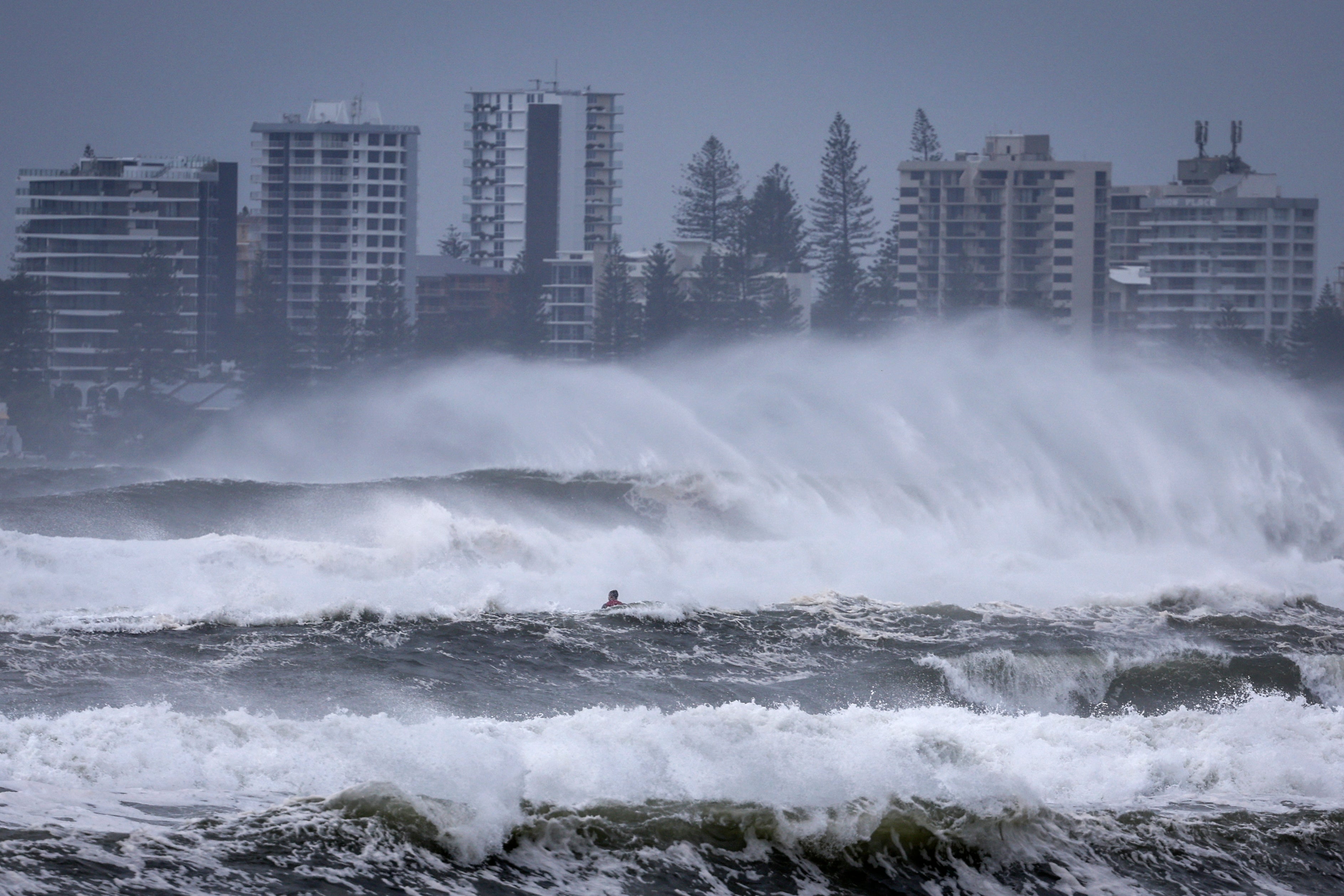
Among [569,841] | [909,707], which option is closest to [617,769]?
[569,841]

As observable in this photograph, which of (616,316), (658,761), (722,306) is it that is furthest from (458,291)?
(658,761)

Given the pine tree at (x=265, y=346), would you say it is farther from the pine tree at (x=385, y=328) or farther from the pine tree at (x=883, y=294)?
the pine tree at (x=883, y=294)

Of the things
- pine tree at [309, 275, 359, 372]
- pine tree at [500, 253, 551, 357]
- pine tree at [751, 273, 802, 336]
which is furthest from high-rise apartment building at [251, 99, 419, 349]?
pine tree at [751, 273, 802, 336]

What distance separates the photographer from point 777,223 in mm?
104750

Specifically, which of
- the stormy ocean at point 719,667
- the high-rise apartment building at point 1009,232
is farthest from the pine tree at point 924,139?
the stormy ocean at point 719,667

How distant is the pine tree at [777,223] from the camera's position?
103 metres

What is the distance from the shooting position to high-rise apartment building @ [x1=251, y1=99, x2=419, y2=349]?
11394cm

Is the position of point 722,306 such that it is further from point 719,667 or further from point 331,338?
point 719,667

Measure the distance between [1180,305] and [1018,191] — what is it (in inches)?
658

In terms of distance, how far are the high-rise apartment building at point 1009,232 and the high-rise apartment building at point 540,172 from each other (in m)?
35.7

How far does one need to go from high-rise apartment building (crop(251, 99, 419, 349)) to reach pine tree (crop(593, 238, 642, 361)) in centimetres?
2114

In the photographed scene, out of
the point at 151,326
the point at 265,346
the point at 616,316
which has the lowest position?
the point at 265,346

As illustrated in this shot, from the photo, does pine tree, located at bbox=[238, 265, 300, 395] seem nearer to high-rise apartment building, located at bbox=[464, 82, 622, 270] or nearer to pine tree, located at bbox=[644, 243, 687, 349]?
pine tree, located at bbox=[644, 243, 687, 349]

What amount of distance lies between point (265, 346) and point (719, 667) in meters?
74.6
